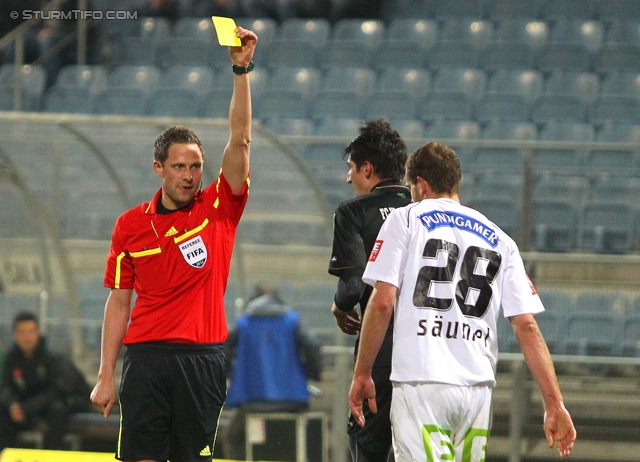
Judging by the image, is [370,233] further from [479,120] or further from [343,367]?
[479,120]

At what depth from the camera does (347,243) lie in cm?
376

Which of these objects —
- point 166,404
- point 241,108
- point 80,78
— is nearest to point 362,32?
point 80,78

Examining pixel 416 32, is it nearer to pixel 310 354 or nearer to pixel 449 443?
pixel 310 354

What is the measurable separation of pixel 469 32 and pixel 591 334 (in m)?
5.73

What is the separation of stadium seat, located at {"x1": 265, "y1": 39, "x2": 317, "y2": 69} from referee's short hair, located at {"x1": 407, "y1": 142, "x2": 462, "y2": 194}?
8225mm

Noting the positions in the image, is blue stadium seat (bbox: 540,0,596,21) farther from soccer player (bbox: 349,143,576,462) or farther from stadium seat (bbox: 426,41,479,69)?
soccer player (bbox: 349,143,576,462)

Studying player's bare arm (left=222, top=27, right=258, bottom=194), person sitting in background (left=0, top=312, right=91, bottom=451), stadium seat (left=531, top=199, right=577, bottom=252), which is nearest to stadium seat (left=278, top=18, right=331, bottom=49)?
stadium seat (left=531, top=199, right=577, bottom=252)

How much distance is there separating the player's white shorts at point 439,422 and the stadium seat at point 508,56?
797 centimetres

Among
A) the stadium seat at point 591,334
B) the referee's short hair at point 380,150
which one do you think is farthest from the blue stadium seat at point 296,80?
the referee's short hair at point 380,150

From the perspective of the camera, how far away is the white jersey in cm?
323

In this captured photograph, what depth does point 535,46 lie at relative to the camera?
1077cm

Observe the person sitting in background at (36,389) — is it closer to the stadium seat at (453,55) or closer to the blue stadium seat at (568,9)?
the stadium seat at (453,55)

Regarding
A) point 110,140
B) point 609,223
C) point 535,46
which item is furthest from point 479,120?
point 110,140

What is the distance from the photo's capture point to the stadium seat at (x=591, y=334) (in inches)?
244
